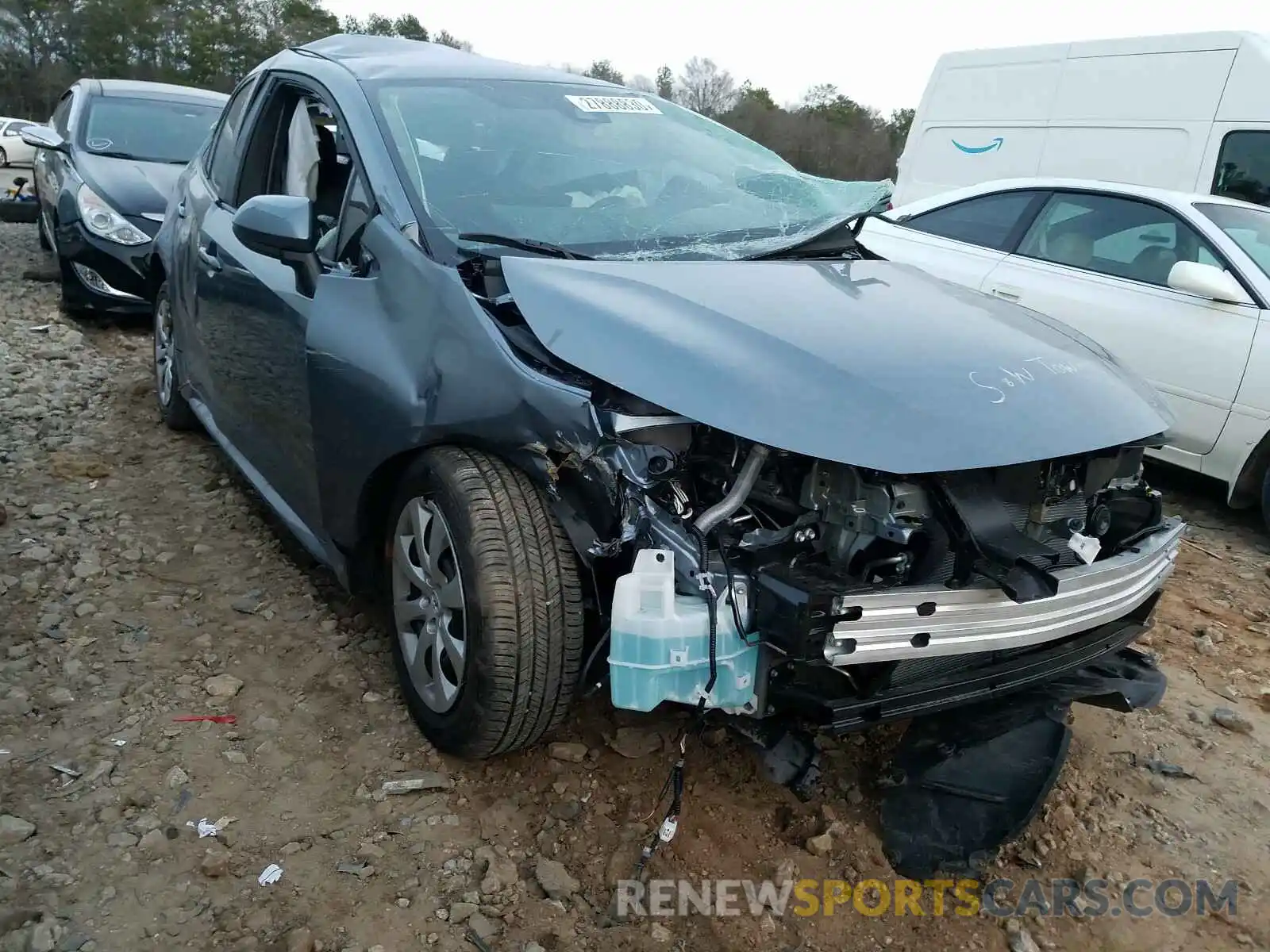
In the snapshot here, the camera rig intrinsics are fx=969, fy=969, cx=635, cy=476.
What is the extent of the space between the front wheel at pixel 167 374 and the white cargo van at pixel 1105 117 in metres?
6.63

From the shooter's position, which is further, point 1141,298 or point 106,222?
point 106,222

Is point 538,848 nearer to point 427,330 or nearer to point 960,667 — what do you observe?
point 960,667

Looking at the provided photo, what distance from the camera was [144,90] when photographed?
24.4 ft

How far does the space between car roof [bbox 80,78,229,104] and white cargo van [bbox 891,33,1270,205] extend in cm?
618

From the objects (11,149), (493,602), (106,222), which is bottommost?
(11,149)

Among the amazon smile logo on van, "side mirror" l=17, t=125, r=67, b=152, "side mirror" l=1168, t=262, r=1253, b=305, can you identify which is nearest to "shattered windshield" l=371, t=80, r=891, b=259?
"side mirror" l=1168, t=262, r=1253, b=305

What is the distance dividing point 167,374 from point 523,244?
3000 mm

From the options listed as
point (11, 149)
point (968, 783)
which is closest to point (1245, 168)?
point (968, 783)

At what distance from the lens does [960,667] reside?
2133 millimetres

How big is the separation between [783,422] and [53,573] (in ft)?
8.99

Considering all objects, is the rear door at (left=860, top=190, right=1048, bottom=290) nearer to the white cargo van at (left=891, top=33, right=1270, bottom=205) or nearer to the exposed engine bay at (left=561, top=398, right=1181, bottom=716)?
the white cargo van at (left=891, top=33, right=1270, bottom=205)

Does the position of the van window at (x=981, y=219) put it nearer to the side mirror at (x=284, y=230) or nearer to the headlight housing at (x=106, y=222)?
the side mirror at (x=284, y=230)

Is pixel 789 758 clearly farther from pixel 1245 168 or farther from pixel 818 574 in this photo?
pixel 1245 168

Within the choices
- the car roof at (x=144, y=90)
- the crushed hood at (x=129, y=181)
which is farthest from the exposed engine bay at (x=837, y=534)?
the car roof at (x=144, y=90)
